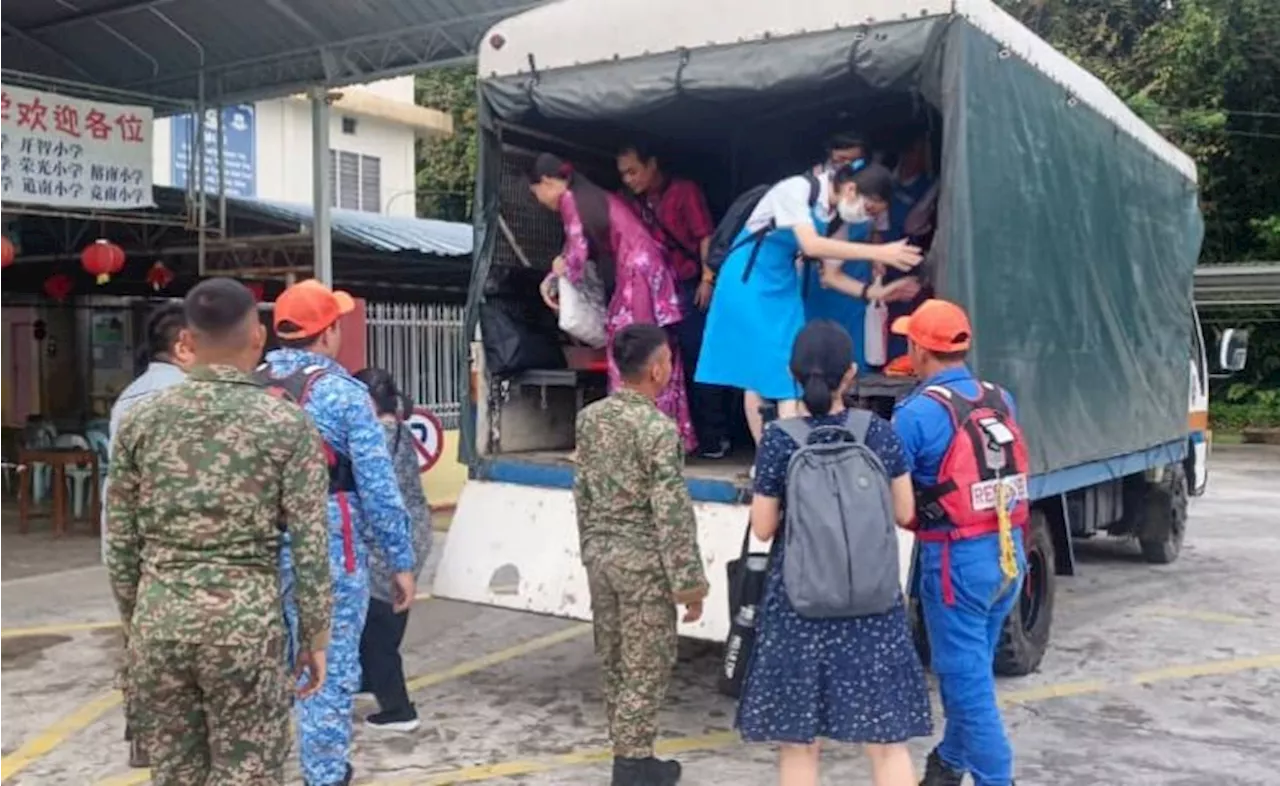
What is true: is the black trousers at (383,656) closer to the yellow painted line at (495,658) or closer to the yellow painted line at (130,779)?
the yellow painted line at (495,658)

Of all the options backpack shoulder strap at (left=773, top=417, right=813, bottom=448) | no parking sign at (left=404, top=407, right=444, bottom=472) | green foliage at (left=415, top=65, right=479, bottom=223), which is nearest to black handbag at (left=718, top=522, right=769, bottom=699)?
backpack shoulder strap at (left=773, top=417, right=813, bottom=448)

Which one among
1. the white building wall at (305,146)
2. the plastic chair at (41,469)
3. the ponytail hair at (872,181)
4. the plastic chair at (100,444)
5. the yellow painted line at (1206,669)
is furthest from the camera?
the white building wall at (305,146)

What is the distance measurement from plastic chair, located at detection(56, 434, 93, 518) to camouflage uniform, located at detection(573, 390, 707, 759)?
27.6 ft

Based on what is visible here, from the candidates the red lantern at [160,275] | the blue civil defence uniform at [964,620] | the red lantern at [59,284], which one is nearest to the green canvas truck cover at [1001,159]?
the blue civil defence uniform at [964,620]

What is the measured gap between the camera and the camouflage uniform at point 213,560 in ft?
9.59

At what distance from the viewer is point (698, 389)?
6473 mm

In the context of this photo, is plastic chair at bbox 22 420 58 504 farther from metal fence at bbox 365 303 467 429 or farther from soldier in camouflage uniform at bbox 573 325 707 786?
soldier in camouflage uniform at bbox 573 325 707 786

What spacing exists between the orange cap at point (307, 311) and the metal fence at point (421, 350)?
25.1ft

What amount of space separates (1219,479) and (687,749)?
13273 mm

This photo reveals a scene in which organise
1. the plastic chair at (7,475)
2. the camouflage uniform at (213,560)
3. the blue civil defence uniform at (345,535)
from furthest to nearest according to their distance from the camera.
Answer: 1. the plastic chair at (7,475)
2. the blue civil defence uniform at (345,535)
3. the camouflage uniform at (213,560)

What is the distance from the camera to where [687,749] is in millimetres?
4957

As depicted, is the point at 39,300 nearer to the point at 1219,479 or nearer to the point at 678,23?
the point at 678,23

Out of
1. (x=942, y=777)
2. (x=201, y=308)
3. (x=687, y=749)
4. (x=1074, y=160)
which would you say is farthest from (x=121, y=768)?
(x=1074, y=160)

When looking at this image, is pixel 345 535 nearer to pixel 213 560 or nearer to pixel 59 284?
pixel 213 560
